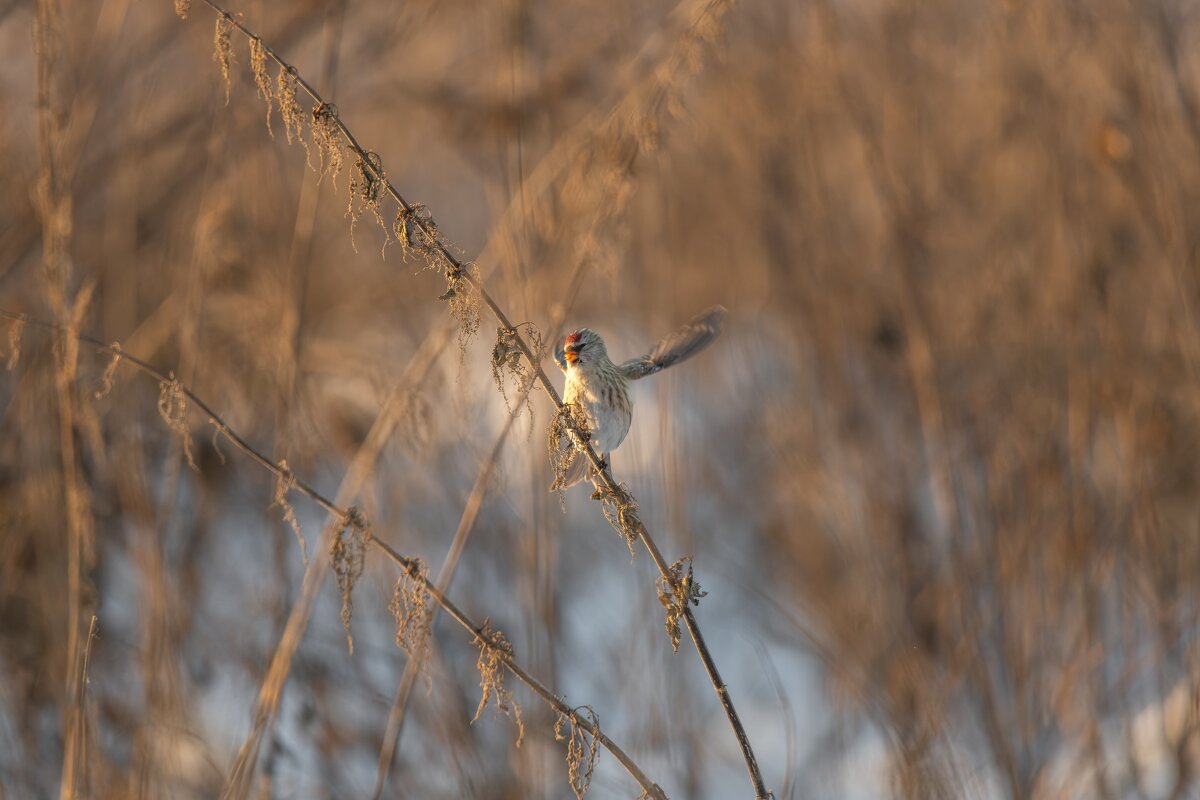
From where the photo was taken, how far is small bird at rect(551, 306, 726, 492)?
2.59 m

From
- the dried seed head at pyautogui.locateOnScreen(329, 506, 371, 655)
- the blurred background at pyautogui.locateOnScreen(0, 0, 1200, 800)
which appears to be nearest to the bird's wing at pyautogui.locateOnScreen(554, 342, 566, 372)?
the blurred background at pyautogui.locateOnScreen(0, 0, 1200, 800)

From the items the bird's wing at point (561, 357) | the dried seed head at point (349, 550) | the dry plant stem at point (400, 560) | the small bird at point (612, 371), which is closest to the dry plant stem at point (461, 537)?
the dried seed head at point (349, 550)

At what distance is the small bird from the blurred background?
0.13 m

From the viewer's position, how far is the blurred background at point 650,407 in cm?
249

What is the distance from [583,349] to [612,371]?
90 mm

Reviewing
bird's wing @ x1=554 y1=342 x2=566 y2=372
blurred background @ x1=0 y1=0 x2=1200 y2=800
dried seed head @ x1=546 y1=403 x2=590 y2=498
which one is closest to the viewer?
dried seed head @ x1=546 y1=403 x2=590 y2=498

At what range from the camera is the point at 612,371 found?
9.11 ft

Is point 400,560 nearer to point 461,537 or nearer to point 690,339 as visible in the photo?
point 461,537

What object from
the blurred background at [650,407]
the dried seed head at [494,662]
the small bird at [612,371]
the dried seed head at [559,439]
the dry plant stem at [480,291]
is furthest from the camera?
the small bird at [612,371]

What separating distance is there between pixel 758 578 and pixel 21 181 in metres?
3.05

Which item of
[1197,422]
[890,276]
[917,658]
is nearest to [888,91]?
[890,276]

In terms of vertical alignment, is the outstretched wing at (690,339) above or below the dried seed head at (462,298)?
above

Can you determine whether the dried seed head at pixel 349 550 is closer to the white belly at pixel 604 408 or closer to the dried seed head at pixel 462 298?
the dried seed head at pixel 462 298

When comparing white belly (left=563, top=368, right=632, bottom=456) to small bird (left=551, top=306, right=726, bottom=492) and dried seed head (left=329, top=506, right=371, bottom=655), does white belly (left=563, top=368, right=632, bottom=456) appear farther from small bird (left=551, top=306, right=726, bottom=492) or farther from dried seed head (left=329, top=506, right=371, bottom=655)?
dried seed head (left=329, top=506, right=371, bottom=655)
